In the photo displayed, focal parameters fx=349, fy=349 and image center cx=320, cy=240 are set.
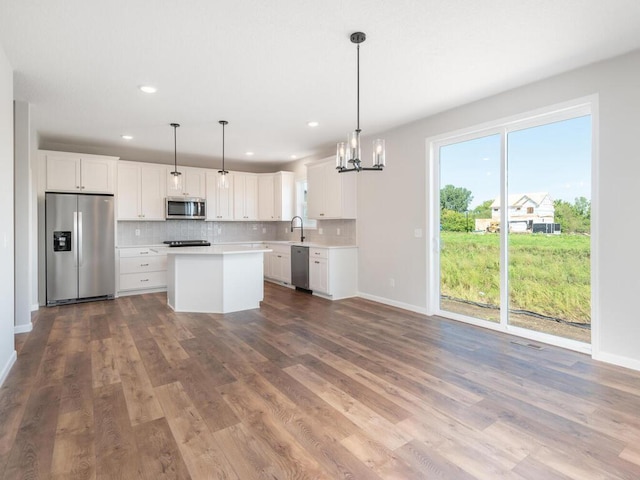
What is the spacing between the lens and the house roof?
12.1 ft

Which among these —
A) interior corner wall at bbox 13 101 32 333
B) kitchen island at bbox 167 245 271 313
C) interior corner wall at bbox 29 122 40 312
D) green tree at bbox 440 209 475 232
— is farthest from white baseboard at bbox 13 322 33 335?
green tree at bbox 440 209 475 232

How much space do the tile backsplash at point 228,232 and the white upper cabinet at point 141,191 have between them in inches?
15.8

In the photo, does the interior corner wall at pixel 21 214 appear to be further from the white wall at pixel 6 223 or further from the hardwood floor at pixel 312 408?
the white wall at pixel 6 223

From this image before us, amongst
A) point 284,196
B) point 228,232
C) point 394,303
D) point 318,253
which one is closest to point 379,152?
point 394,303

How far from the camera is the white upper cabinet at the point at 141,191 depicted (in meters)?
6.25

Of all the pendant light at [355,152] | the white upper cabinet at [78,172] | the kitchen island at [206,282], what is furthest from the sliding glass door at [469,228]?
the white upper cabinet at [78,172]

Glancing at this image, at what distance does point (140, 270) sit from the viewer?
617 cm

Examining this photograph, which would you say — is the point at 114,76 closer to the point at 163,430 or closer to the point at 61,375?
the point at 61,375

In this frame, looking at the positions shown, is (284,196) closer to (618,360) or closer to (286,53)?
(286,53)

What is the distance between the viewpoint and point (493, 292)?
412 cm

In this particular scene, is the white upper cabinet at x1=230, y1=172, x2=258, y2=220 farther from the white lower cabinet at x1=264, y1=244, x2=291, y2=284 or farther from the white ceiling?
the white ceiling

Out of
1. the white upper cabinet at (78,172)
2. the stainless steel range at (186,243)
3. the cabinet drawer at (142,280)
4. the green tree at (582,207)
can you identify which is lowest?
the cabinet drawer at (142,280)

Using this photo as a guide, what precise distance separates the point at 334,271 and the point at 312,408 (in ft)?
11.3

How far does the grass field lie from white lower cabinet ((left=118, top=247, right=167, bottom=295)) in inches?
184
